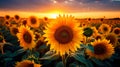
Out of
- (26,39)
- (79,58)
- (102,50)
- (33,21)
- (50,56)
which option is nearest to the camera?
(79,58)

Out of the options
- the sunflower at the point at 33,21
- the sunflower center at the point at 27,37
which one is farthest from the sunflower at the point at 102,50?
the sunflower at the point at 33,21

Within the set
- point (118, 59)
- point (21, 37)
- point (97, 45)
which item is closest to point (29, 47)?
point (21, 37)

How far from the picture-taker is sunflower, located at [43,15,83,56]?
3432 millimetres

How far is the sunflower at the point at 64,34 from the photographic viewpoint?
343 cm

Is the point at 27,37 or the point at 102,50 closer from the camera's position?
the point at 102,50

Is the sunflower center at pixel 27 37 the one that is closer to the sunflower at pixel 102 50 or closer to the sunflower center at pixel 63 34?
the sunflower at pixel 102 50

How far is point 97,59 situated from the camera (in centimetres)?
422

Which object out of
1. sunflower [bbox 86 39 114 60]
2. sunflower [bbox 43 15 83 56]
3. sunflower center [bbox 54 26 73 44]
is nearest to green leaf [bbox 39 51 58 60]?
sunflower [bbox 43 15 83 56]

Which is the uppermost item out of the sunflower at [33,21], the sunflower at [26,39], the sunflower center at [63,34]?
the sunflower center at [63,34]

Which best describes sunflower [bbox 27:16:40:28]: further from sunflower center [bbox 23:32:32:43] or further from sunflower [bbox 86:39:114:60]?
sunflower [bbox 86:39:114:60]

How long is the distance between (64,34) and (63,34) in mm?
20

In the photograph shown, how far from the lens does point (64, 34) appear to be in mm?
3588

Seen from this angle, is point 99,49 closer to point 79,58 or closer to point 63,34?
point 63,34

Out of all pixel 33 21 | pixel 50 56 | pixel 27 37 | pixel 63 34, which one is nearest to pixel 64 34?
pixel 63 34
